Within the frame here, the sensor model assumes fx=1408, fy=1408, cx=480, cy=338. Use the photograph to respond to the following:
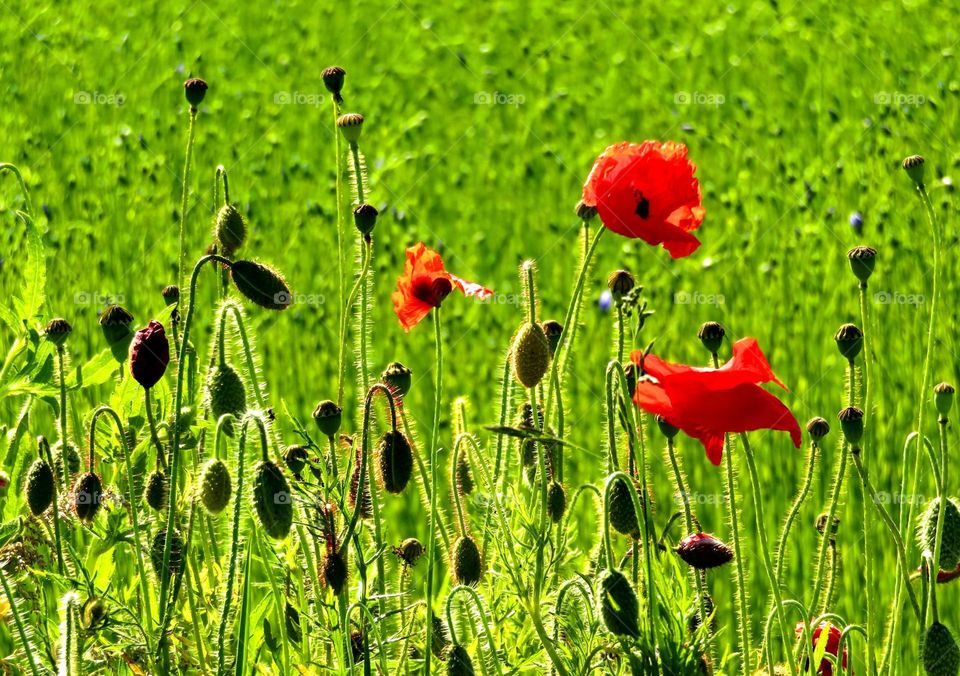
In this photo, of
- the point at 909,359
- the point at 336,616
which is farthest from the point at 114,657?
the point at 909,359

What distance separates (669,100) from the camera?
6152 millimetres

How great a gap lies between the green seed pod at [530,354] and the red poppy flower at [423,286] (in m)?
0.26

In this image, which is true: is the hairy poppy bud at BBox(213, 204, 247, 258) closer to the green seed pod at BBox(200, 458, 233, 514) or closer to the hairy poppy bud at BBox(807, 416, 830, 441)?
the green seed pod at BBox(200, 458, 233, 514)

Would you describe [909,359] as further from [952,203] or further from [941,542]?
[941,542]

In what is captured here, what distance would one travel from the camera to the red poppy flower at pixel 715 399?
1.75 metres

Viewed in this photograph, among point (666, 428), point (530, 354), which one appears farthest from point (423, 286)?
point (666, 428)

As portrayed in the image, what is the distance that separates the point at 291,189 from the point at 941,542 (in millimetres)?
4015

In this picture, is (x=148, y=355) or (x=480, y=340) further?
(x=480, y=340)

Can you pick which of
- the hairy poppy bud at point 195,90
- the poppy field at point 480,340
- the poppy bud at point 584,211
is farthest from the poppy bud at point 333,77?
the poppy bud at point 584,211

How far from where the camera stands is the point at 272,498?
5.35 ft

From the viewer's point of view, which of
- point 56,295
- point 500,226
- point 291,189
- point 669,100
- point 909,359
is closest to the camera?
point 909,359

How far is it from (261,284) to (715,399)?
0.60m

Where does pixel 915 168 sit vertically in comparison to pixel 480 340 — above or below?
below

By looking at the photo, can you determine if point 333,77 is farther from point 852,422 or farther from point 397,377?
point 852,422
